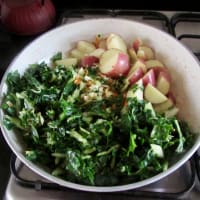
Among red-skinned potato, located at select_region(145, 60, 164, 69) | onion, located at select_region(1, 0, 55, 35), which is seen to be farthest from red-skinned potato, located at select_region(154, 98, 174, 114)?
onion, located at select_region(1, 0, 55, 35)

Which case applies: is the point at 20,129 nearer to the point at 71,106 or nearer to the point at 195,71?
the point at 71,106

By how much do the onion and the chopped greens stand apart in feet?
0.77

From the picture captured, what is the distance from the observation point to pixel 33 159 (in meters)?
0.67

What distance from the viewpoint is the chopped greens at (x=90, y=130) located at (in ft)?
2.10

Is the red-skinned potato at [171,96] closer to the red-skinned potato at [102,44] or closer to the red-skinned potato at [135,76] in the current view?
the red-skinned potato at [135,76]

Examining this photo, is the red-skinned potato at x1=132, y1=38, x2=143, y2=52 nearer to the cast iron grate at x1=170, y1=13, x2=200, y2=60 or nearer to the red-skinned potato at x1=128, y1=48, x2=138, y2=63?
the red-skinned potato at x1=128, y1=48, x2=138, y2=63

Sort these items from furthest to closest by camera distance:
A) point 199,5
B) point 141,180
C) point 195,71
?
point 199,5
point 195,71
point 141,180

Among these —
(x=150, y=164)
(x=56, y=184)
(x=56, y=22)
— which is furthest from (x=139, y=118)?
(x=56, y=22)

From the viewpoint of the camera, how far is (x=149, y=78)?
0.80m

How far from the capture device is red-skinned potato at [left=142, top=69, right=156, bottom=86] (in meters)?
0.79

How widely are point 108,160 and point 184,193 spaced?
151 mm

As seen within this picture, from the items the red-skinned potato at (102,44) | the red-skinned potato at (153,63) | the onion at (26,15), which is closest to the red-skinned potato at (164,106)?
the red-skinned potato at (153,63)

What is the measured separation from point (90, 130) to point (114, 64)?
0.68 feet

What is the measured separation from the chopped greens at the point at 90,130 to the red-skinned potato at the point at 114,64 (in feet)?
0.17
